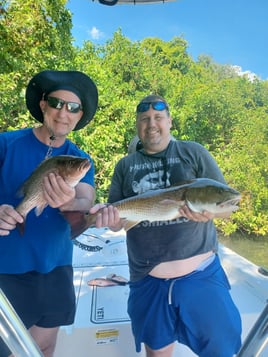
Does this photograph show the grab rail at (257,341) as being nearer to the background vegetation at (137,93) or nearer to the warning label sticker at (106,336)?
the warning label sticker at (106,336)

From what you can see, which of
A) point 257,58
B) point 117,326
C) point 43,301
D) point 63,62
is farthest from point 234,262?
point 63,62

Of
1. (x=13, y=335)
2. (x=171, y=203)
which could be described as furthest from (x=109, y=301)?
(x=13, y=335)

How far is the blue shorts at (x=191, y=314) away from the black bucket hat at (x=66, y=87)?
108cm

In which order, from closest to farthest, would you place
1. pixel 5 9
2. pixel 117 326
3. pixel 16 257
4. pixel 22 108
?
1. pixel 16 257
2. pixel 117 326
3. pixel 5 9
4. pixel 22 108

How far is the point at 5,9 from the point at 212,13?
12.9 ft

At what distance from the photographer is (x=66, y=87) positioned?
5.27ft

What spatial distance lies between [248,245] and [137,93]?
5.70m

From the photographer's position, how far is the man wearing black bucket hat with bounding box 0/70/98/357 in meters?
1.48

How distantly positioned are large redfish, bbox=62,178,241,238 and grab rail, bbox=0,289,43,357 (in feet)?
2.55

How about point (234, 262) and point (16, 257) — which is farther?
point (234, 262)

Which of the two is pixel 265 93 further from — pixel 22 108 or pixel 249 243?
pixel 22 108

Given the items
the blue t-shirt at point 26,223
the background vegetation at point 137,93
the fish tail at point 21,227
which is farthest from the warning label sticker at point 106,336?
the background vegetation at point 137,93

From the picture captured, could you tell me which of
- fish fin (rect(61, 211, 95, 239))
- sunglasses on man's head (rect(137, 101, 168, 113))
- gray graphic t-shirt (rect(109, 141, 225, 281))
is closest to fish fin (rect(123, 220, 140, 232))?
gray graphic t-shirt (rect(109, 141, 225, 281))

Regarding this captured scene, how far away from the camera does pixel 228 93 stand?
10.4 metres
